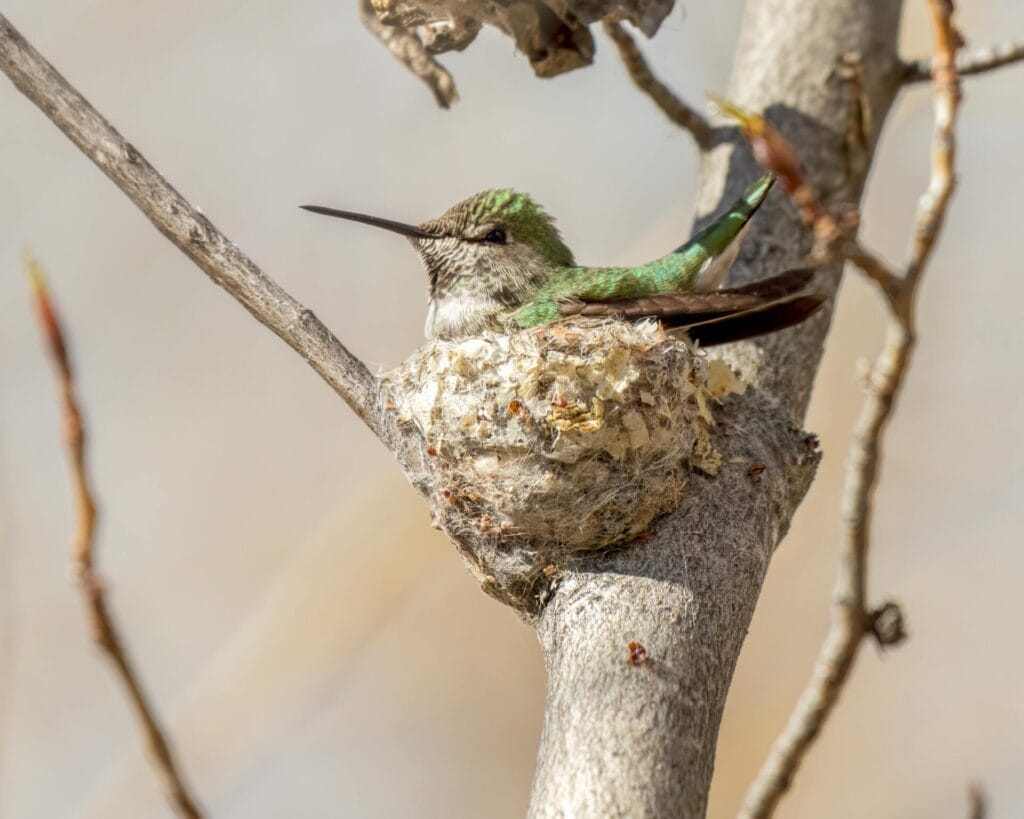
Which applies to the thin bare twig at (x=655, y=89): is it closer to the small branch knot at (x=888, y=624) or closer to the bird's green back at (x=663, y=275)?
the bird's green back at (x=663, y=275)

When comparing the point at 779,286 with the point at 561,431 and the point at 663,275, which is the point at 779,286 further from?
the point at 561,431

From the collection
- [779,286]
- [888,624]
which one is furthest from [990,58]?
[888,624]

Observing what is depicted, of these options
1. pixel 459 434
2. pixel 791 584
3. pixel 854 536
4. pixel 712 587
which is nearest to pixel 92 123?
pixel 459 434

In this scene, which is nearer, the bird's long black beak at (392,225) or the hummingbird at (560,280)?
the hummingbird at (560,280)

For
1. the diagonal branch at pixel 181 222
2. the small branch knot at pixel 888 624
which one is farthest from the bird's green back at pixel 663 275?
the small branch knot at pixel 888 624

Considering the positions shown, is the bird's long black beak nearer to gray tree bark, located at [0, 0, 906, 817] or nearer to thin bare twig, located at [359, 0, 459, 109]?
thin bare twig, located at [359, 0, 459, 109]

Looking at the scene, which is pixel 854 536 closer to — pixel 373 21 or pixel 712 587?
pixel 712 587

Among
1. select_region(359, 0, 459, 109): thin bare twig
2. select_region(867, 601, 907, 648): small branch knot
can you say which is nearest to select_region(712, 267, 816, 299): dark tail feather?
select_region(359, 0, 459, 109): thin bare twig

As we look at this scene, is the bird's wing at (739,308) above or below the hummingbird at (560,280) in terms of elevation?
below
